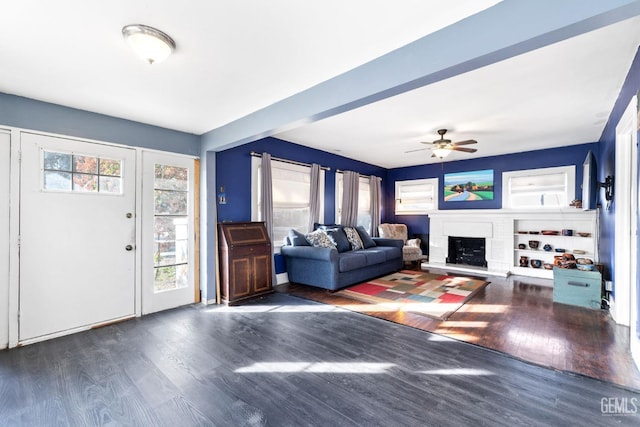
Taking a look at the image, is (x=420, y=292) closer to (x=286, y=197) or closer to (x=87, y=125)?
(x=286, y=197)

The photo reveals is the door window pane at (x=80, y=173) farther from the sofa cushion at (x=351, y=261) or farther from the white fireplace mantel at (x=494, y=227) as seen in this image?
the white fireplace mantel at (x=494, y=227)

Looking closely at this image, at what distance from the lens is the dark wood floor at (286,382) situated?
181 centimetres

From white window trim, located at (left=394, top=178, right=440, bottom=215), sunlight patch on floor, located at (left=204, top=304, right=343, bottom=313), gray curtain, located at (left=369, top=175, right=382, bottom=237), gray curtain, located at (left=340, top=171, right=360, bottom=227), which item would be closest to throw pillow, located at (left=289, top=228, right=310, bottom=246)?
sunlight patch on floor, located at (left=204, top=304, right=343, bottom=313)

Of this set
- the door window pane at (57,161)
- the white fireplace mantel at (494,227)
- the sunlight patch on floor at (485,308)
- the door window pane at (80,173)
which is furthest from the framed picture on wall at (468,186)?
the door window pane at (57,161)

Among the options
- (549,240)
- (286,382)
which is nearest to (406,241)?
(549,240)

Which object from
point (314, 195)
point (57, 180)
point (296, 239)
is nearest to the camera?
point (57, 180)

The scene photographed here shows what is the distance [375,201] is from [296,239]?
3085mm

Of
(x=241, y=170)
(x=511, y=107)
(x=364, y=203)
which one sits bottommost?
(x=364, y=203)

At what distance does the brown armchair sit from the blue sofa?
123cm

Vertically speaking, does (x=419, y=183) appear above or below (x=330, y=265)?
above

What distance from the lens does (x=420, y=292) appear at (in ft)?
14.6

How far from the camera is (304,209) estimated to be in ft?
18.3

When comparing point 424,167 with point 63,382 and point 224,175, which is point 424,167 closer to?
point 224,175

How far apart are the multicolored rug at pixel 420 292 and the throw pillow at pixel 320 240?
2.64 feet
